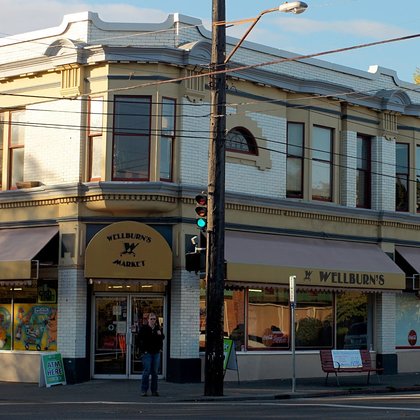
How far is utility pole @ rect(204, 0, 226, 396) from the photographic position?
2267 centimetres

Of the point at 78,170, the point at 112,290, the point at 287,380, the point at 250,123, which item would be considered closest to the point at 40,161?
the point at 78,170

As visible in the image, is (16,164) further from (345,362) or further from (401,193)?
(401,193)

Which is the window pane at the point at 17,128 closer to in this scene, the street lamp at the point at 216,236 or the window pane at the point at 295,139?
the street lamp at the point at 216,236

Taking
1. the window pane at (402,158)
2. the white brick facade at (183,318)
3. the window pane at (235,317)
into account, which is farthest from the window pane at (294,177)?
the white brick facade at (183,318)

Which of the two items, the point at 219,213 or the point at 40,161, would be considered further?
the point at 40,161

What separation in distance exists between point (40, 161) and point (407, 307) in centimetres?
1260

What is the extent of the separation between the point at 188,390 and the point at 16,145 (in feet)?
28.1

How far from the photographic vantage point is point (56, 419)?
57.3ft

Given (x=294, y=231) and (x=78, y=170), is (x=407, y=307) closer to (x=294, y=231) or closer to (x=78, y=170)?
(x=294, y=231)

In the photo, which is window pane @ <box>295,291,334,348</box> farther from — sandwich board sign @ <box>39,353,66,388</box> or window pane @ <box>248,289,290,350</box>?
sandwich board sign @ <box>39,353,66,388</box>

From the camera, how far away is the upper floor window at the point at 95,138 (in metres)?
26.4

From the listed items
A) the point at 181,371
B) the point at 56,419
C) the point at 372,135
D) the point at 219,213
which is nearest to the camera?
the point at 56,419

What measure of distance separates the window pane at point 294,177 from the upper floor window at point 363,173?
245 centimetres

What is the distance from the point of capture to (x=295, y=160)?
29750 mm
